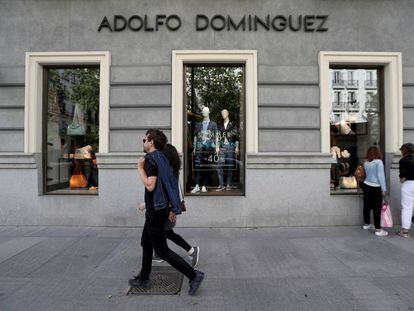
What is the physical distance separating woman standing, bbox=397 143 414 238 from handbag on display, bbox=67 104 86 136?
723 centimetres

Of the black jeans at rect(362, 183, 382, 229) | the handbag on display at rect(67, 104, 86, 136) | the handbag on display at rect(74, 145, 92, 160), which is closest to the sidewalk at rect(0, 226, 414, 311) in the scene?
the black jeans at rect(362, 183, 382, 229)

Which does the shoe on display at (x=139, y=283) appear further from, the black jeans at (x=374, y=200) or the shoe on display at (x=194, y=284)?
the black jeans at (x=374, y=200)

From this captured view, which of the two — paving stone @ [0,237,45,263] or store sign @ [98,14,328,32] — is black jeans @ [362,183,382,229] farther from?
paving stone @ [0,237,45,263]

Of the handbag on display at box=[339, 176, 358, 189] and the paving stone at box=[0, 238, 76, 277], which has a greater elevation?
the handbag on display at box=[339, 176, 358, 189]

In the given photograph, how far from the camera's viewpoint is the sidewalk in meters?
4.23

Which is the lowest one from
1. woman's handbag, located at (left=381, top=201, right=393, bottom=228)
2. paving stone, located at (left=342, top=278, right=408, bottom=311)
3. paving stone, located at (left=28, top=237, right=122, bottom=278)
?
paving stone, located at (left=342, top=278, right=408, bottom=311)

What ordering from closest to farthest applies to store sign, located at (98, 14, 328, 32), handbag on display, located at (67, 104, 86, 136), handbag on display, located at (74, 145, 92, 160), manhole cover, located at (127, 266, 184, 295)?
manhole cover, located at (127, 266, 184, 295) → store sign, located at (98, 14, 328, 32) → handbag on display, located at (74, 145, 92, 160) → handbag on display, located at (67, 104, 86, 136)

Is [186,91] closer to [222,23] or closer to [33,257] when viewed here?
[222,23]

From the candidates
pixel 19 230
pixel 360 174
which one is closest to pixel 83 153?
pixel 19 230

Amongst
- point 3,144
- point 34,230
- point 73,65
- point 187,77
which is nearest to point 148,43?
point 187,77

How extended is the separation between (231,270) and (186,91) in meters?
4.59

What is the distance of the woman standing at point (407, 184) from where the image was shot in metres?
7.18

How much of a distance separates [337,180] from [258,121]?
2450 mm

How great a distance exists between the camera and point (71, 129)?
355 inches
